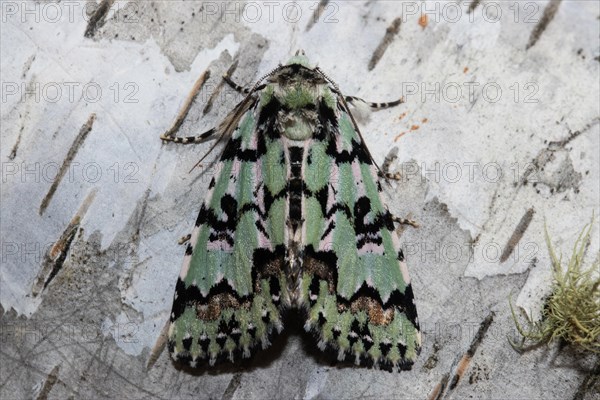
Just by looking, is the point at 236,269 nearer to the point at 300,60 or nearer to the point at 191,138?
the point at 191,138

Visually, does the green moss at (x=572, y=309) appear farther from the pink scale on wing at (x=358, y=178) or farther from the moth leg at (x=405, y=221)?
the pink scale on wing at (x=358, y=178)

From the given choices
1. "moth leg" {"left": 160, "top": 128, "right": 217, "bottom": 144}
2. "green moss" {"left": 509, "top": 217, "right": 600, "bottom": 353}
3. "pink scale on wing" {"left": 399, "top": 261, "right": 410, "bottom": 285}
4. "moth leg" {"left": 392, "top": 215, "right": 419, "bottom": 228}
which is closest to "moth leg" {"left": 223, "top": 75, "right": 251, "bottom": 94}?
"moth leg" {"left": 160, "top": 128, "right": 217, "bottom": 144}

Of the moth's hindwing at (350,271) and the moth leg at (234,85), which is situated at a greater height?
the moth leg at (234,85)

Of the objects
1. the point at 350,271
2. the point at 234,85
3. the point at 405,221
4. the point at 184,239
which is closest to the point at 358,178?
the point at 405,221

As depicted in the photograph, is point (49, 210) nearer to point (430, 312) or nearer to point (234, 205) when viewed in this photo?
point (234, 205)

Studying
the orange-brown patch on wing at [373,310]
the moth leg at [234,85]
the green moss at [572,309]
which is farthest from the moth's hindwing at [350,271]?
the green moss at [572,309]

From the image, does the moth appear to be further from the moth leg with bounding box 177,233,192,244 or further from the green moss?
the green moss
